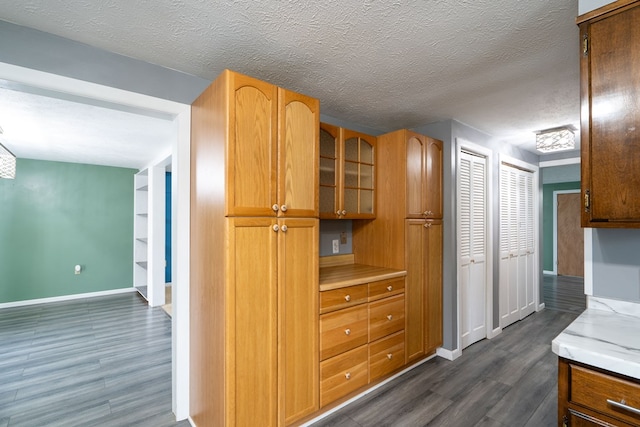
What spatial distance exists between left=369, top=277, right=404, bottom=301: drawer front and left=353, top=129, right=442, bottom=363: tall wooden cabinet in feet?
0.37

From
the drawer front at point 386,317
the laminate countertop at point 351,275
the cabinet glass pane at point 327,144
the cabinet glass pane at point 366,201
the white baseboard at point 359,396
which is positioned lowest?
the white baseboard at point 359,396

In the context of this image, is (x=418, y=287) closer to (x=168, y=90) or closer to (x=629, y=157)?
(x=629, y=157)

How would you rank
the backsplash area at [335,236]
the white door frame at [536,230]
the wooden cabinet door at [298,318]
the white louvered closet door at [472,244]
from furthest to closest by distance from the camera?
the white door frame at [536,230] < the white louvered closet door at [472,244] < the backsplash area at [335,236] < the wooden cabinet door at [298,318]

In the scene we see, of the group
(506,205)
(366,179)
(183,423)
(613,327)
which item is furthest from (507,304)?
(183,423)

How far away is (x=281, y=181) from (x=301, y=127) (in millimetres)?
415

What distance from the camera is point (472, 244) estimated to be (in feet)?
11.1

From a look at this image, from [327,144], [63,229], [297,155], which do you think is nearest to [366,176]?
[327,144]

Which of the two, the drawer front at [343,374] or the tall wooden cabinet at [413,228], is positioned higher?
the tall wooden cabinet at [413,228]

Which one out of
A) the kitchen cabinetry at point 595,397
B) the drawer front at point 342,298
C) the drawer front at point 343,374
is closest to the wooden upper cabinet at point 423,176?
the drawer front at point 342,298

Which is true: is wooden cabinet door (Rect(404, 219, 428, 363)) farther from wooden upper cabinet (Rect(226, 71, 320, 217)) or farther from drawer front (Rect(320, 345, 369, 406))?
wooden upper cabinet (Rect(226, 71, 320, 217))

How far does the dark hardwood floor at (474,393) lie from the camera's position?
2.12 meters

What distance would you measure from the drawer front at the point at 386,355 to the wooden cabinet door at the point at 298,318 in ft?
1.94

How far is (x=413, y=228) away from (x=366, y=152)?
86cm

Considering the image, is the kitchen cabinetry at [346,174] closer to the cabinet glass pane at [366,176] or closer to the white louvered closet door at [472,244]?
the cabinet glass pane at [366,176]
